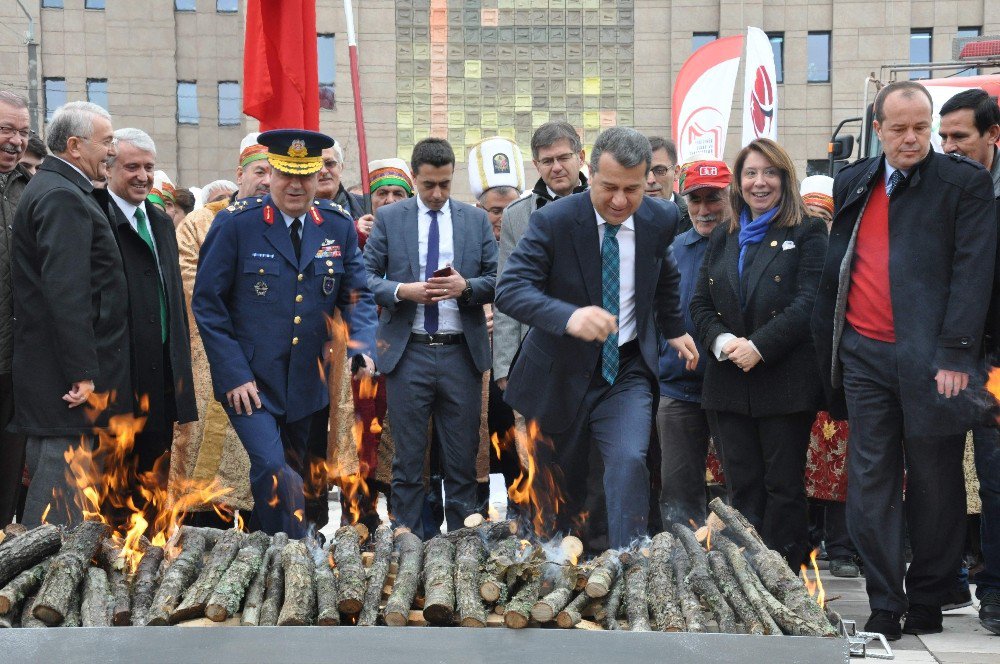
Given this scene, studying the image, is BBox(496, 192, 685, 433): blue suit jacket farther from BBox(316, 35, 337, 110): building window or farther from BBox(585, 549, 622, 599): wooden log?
BBox(316, 35, 337, 110): building window

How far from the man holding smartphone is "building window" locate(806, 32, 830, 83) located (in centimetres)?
2732

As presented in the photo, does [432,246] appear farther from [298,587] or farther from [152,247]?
[298,587]

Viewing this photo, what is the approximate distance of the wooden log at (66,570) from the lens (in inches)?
170

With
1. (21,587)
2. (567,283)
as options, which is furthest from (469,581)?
(567,283)

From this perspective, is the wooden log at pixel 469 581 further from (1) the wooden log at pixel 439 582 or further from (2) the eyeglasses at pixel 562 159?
(2) the eyeglasses at pixel 562 159

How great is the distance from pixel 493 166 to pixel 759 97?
5.59 metres

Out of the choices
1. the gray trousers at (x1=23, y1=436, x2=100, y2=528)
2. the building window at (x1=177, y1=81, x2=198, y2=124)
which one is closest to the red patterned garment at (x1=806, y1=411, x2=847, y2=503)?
the gray trousers at (x1=23, y1=436, x2=100, y2=528)

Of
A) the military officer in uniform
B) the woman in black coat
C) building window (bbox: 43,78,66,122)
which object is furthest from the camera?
building window (bbox: 43,78,66,122)

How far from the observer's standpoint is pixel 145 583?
4566 millimetres

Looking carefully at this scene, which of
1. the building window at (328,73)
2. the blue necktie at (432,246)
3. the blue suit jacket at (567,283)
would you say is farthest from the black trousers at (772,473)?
the building window at (328,73)

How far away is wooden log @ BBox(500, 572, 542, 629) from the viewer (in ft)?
13.7

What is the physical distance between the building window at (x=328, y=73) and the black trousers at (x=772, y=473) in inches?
975

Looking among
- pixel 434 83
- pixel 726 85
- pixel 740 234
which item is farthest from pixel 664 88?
pixel 740 234

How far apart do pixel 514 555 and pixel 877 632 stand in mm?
1953
